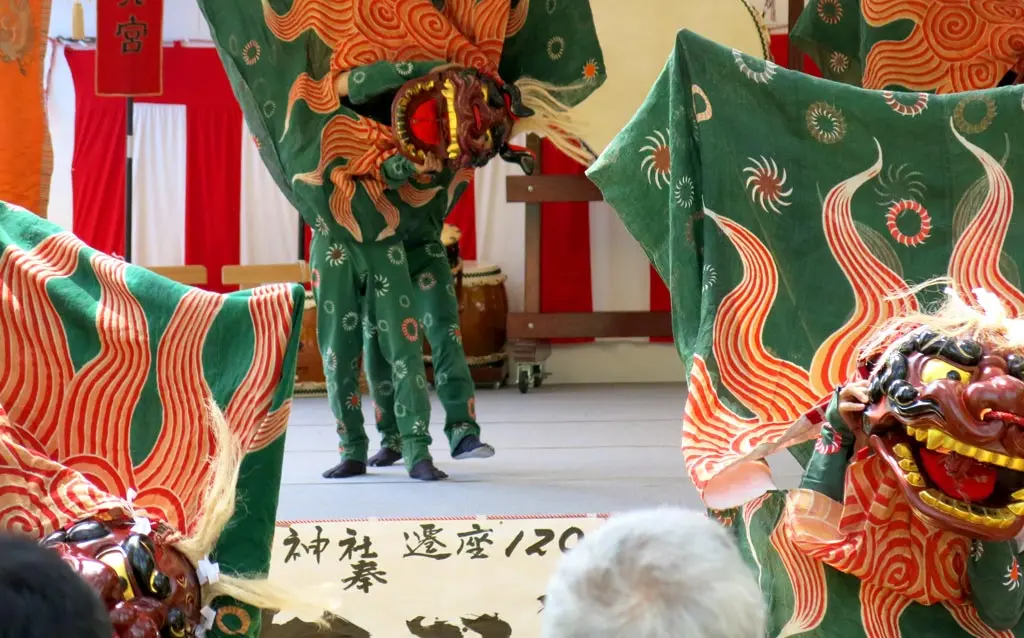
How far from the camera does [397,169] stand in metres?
2.82

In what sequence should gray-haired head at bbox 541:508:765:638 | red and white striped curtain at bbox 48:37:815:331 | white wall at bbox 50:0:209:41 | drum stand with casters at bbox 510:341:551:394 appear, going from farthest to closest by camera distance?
1. white wall at bbox 50:0:209:41
2. red and white striped curtain at bbox 48:37:815:331
3. drum stand with casters at bbox 510:341:551:394
4. gray-haired head at bbox 541:508:765:638

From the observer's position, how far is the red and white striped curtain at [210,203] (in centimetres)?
556

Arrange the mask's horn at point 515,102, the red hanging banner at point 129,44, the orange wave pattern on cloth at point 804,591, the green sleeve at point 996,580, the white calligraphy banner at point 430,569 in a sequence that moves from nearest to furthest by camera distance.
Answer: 1. the green sleeve at point 996,580
2. the orange wave pattern on cloth at point 804,591
3. the white calligraphy banner at point 430,569
4. the mask's horn at point 515,102
5. the red hanging banner at point 129,44

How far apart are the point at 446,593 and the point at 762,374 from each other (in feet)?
2.35

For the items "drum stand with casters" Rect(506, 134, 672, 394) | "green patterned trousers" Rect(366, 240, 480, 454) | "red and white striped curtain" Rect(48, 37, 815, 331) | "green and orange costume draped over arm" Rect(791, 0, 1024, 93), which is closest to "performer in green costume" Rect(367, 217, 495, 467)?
"green patterned trousers" Rect(366, 240, 480, 454)

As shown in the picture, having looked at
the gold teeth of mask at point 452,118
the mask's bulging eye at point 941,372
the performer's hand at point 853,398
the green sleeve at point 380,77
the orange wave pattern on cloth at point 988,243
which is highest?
the green sleeve at point 380,77

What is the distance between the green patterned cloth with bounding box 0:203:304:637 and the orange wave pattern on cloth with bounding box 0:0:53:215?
148 cm

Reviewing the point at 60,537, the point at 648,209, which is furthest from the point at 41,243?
the point at 648,209

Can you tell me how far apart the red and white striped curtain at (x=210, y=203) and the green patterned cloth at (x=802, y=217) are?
390cm

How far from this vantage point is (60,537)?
114 cm

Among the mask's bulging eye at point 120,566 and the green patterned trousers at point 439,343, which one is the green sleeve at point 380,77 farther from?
the mask's bulging eye at point 120,566

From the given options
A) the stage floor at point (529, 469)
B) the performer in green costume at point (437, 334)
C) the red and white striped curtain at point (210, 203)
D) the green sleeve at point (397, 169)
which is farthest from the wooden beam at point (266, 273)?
the green sleeve at point (397, 169)

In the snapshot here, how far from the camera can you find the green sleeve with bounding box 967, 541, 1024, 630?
120cm

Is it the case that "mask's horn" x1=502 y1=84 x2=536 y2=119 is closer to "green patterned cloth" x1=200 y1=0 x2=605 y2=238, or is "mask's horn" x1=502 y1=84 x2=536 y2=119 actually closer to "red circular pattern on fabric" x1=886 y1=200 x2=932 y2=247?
"green patterned cloth" x1=200 y1=0 x2=605 y2=238
